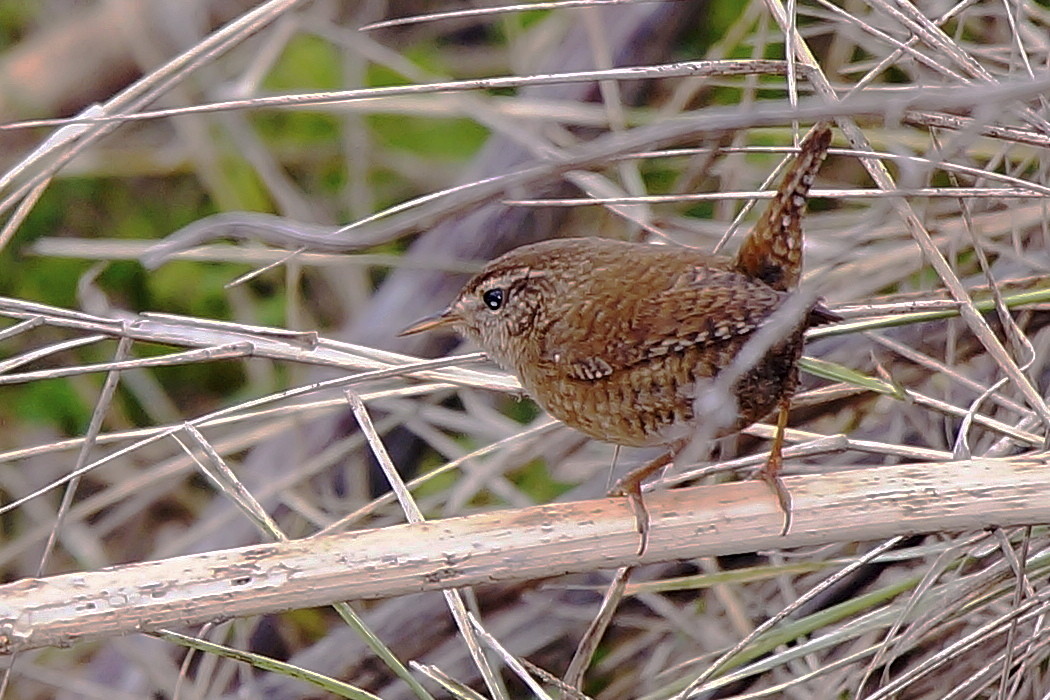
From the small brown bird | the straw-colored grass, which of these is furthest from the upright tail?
the straw-colored grass

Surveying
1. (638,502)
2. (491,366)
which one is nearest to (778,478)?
(638,502)

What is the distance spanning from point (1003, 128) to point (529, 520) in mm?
847

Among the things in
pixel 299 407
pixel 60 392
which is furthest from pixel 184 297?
pixel 299 407

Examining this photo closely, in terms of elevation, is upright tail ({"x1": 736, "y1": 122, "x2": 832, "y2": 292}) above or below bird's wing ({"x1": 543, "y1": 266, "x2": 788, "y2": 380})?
above

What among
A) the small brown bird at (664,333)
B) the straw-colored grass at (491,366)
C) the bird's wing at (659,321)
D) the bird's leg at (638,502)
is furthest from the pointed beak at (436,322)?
the bird's leg at (638,502)

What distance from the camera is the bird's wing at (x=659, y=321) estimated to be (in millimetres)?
1681

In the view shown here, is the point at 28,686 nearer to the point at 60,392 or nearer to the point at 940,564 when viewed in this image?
the point at 60,392

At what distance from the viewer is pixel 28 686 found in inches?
152

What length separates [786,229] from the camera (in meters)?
1.67

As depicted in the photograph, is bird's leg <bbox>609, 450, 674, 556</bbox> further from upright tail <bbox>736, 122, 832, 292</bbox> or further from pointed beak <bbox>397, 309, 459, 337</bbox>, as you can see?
pointed beak <bbox>397, 309, 459, 337</bbox>

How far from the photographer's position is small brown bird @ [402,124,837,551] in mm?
1667

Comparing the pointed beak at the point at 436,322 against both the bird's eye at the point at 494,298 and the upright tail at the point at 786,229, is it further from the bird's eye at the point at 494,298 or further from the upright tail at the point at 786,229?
the upright tail at the point at 786,229

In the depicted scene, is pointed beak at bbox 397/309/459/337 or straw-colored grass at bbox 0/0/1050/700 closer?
straw-colored grass at bbox 0/0/1050/700

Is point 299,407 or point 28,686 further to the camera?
point 28,686
